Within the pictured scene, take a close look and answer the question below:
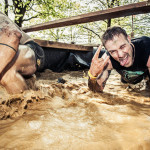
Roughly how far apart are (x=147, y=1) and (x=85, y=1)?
11499 millimetres

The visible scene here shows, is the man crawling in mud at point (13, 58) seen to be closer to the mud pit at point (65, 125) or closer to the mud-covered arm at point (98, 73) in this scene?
the mud pit at point (65, 125)

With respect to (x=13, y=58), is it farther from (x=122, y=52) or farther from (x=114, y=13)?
(x=114, y=13)

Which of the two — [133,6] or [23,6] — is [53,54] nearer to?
[133,6]

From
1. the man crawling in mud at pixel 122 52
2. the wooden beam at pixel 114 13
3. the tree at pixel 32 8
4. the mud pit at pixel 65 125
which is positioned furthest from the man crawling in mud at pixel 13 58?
the tree at pixel 32 8

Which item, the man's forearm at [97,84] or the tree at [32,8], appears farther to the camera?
the tree at [32,8]

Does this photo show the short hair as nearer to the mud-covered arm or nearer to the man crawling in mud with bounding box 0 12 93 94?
the mud-covered arm

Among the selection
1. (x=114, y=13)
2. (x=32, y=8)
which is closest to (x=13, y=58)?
(x=114, y=13)

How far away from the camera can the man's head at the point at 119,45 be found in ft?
6.67

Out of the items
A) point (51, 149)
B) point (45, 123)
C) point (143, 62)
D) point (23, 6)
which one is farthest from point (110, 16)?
point (23, 6)

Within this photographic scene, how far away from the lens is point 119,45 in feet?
6.63

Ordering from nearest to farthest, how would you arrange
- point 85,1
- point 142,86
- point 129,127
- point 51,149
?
point 51,149, point 129,127, point 142,86, point 85,1

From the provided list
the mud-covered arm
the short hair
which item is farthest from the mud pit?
the short hair

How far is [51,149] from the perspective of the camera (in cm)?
79

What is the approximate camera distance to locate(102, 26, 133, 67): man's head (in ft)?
6.67
